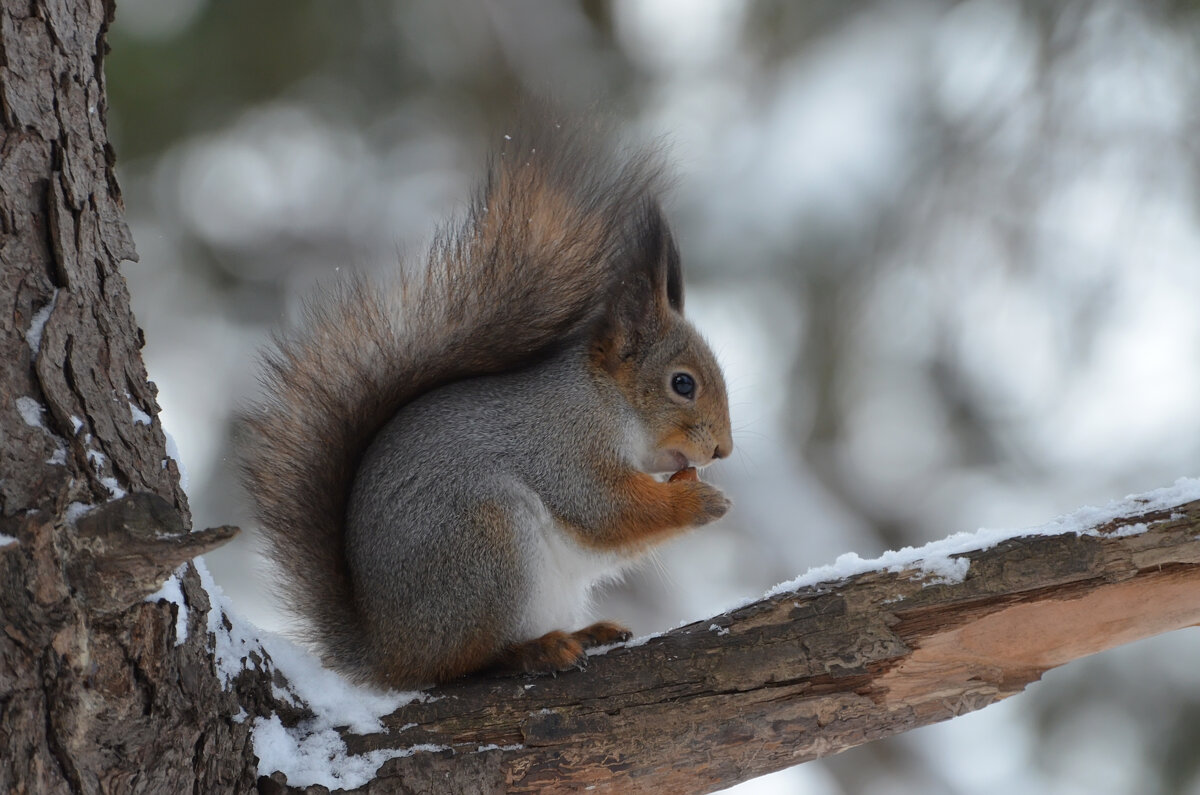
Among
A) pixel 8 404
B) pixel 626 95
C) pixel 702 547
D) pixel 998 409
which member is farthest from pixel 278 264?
pixel 8 404

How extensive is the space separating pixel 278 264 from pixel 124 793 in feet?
9.51

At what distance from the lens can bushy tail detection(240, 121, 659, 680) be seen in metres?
1.62

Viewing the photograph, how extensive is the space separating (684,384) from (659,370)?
0.17 feet

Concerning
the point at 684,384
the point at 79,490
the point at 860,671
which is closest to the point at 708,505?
the point at 684,384

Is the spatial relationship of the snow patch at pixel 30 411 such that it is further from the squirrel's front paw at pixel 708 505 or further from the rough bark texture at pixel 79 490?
the squirrel's front paw at pixel 708 505

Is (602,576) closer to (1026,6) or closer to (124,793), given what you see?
(124,793)

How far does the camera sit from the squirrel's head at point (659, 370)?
76.0 inches

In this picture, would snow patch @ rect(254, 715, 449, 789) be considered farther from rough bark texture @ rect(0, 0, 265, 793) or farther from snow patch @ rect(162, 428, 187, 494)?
snow patch @ rect(162, 428, 187, 494)

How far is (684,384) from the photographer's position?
195cm

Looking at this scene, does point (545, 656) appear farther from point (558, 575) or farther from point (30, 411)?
point (30, 411)

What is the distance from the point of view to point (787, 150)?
3.87 m

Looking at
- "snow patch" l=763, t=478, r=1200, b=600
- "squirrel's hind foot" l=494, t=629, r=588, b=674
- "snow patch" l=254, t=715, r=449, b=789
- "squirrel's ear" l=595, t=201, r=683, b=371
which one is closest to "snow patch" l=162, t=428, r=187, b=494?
"snow patch" l=254, t=715, r=449, b=789

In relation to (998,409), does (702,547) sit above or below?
below

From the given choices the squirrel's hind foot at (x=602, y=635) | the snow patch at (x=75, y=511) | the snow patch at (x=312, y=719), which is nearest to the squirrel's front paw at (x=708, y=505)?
the squirrel's hind foot at (x=602, y=635)
